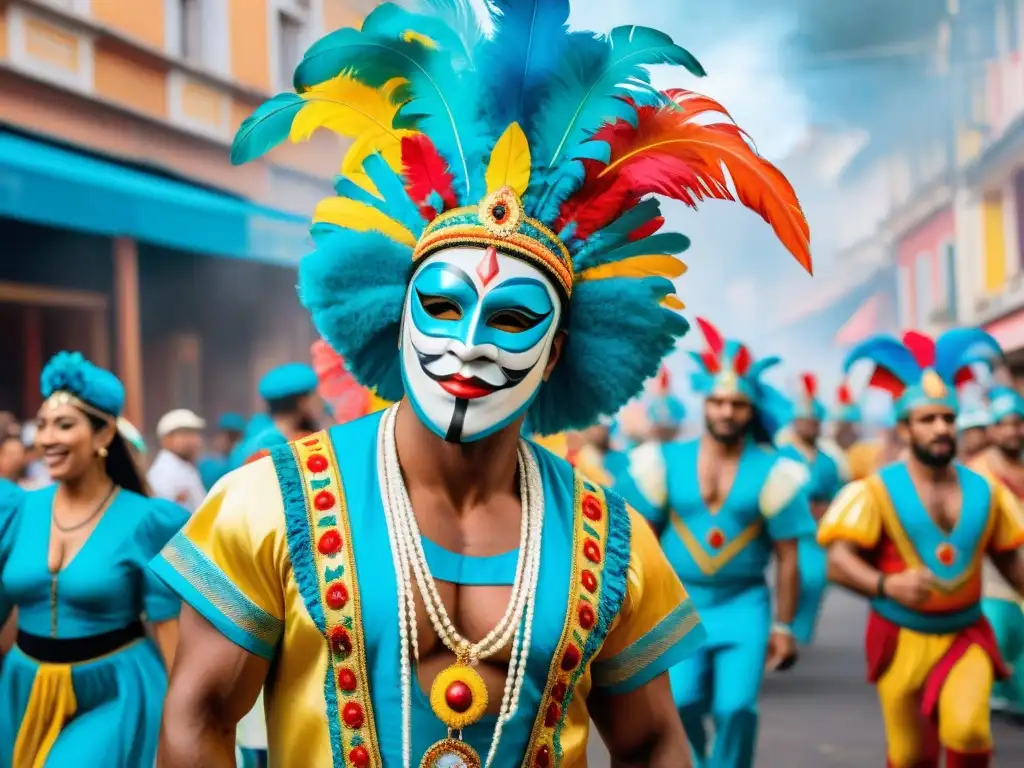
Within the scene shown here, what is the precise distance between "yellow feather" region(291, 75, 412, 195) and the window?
11650 mm

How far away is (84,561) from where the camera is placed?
4.48 m

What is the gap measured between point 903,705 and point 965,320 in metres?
18.1

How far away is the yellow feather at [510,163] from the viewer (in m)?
2.68

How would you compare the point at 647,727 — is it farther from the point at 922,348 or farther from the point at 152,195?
the point at 152,195

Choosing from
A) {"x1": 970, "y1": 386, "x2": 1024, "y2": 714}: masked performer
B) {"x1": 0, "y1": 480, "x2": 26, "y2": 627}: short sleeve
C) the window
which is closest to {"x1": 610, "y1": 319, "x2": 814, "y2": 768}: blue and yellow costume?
{"x1": 970, "y1": 386, "x2": 1024, "y2": 714}: masked performer

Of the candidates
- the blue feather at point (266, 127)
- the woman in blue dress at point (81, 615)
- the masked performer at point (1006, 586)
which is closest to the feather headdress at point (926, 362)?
the masked performer at point (1006, 586)

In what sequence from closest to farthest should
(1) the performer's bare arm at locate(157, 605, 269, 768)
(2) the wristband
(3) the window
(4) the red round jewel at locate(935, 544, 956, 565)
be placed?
1. (1) the performer's bare arm at locate(157, 605, 269, 768)
2. (4) the red round jewel at locate(935, 544, 956, 565)
3. (2) the wristband
4. (3) the window

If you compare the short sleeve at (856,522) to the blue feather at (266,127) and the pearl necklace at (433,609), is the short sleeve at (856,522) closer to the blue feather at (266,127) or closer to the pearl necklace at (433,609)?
the pearl necklace at (433,609)

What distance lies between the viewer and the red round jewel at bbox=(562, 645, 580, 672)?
2566mm

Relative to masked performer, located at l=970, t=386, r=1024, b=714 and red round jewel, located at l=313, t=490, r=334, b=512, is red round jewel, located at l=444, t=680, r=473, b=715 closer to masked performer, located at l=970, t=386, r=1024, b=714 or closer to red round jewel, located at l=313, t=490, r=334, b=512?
red round jewel, located at l=313, t=490, r=334, b=512

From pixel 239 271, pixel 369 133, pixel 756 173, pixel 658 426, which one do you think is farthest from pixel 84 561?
pixel 239 271

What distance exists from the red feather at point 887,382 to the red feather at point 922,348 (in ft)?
0.44

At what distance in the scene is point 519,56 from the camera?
8.84 ft

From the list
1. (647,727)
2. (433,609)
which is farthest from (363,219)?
(647,727)
